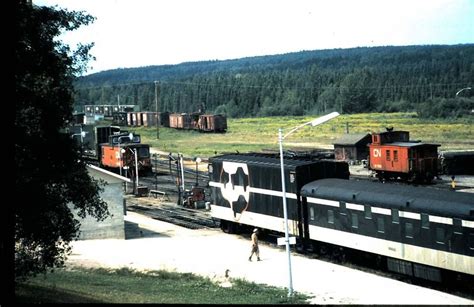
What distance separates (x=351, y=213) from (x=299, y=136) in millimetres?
93720

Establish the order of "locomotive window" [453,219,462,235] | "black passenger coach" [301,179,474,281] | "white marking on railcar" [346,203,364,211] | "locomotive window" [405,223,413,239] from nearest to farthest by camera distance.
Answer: "locomotive window" [453,219,462,235], "black passenger coach" [301,179,474,281], "locomotive window" [405,223,413,239], "white marking on railcar" [346,203,364,211]

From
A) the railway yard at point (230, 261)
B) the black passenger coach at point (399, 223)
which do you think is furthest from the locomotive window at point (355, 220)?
the railway yard at point (230, 261)

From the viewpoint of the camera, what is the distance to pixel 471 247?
76.6 ft

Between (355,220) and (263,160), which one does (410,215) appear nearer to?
(355,220)

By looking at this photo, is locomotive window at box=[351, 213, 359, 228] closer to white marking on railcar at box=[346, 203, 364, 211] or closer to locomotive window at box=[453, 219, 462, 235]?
white marking on railcar at box=[346, 203, 364, 211]

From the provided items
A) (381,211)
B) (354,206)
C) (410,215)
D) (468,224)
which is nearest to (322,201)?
(354,206)

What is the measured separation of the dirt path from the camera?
24.2 metres

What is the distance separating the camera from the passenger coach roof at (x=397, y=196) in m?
24.2

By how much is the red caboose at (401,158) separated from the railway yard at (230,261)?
5.81 metres

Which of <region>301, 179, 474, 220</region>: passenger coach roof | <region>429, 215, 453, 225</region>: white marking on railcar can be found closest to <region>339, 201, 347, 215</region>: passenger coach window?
<region>301, 179, 474, 220</region>: passenger coach roof

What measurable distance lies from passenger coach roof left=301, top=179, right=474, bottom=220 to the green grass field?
5473 cm

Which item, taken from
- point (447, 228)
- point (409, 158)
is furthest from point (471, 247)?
point (409, 158)

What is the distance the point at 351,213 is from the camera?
29.7 meters

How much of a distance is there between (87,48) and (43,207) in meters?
5.32
